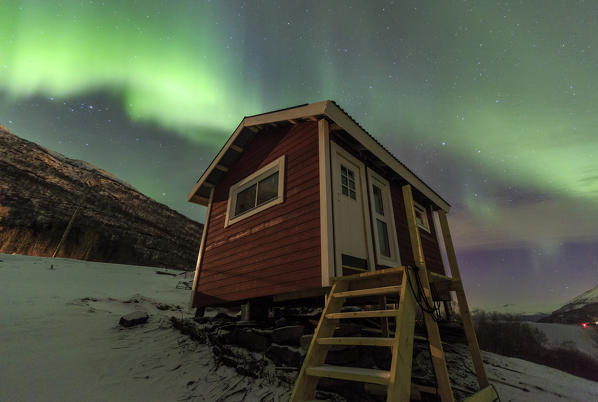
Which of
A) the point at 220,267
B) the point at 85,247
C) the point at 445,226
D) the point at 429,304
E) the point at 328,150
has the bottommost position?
the point at 429,304

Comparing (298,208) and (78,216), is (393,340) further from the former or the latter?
(78,216)

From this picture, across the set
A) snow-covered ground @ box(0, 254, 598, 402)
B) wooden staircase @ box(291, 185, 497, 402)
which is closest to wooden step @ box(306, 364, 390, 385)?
wooden staircase @ box(291, 185, 497, 402)

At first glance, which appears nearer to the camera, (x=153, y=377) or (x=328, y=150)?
(x=153, y=377)

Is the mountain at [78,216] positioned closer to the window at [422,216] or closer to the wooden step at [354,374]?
the window at [422,216]

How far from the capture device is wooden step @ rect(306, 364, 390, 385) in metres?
2.21

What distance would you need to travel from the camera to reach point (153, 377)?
4418 mm

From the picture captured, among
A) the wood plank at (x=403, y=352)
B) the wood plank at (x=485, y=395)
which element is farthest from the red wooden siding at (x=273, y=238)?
the wood plank at (x=485, y=395)

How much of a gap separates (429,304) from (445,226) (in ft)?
11.0

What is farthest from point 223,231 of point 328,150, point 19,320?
point 19,320

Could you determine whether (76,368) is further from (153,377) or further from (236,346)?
(236,346)

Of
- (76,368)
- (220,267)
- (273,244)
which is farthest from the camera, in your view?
(220,267)

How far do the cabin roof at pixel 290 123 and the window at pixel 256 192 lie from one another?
1.07 metres

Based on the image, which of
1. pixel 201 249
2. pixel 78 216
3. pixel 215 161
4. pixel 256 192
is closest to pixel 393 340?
pixel 256 192

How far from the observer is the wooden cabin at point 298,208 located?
509 cm
